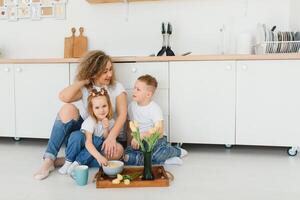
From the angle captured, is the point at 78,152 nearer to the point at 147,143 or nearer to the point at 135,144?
the point at 135,144

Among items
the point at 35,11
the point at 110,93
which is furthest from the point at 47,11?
the point at 110,93

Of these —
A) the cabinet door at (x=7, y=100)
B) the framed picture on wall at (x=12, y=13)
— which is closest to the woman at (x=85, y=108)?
the cabinet door at (x=7, y=100)

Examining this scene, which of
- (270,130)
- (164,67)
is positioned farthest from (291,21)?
(164,67)

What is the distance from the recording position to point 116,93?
6.62 ft

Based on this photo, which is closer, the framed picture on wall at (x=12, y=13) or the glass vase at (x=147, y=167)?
the glass vase at (x=147, y=167)

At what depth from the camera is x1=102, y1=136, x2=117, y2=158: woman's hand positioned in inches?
70.6

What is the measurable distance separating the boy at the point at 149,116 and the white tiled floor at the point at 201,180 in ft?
0.28

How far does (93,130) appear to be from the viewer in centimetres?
183

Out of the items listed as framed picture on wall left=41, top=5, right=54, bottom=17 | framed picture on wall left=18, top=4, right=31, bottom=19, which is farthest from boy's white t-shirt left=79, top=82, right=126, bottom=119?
framed picture on wall left=18, top=4, right=31, bottom=19

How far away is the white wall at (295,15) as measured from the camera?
2.30 m

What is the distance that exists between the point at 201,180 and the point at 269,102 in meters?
0.77

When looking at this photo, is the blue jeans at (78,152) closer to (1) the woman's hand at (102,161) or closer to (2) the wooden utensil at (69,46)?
(1) the woman's hand at (102,161)

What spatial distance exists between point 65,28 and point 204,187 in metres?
1.90

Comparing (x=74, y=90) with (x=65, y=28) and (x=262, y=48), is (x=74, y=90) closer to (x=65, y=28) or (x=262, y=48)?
(x=65, y=28)
